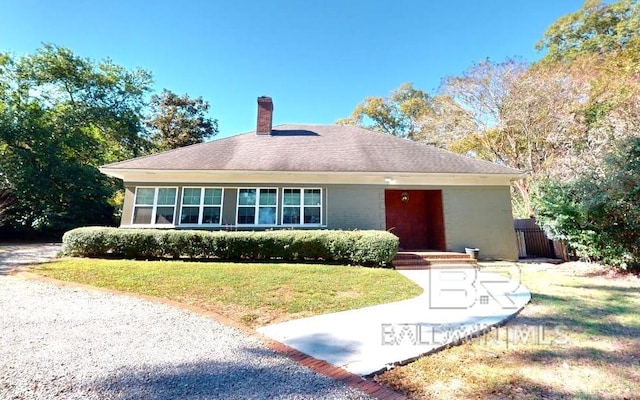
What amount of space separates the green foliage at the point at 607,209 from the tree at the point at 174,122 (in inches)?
1161

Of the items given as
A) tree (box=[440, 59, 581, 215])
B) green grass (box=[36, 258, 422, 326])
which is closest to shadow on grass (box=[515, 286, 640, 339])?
green grass (box=[36, 258, 422, 326])

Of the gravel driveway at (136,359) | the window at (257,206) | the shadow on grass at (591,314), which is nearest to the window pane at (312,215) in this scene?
the window at (257,206)

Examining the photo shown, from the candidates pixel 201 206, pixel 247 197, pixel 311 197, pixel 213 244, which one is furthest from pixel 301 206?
pixel 201 206

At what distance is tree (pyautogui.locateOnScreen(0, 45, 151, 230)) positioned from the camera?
17.5m

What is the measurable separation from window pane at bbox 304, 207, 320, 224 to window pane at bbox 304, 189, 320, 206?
215 millimetres

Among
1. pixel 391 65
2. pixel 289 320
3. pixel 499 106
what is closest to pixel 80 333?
pixel 289 320

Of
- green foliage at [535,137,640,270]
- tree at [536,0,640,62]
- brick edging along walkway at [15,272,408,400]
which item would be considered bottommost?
brick edging along walkway at [15,272,408,400]

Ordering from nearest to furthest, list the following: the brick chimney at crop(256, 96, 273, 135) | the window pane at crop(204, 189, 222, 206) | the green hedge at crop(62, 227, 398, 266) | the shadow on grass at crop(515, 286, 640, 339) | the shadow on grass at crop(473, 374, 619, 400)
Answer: the shadow on grass at crop(473, 374, 619, 400) < the shadow on grass at crop(515, 286, 640, 339) < the green hedge at crop(62, 227, 398, 266) < the window pane at crop(204, 189, 222, 206) < the brick chimney at crop(256, 96, 273, 135)

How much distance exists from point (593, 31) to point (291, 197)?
27.0 metres

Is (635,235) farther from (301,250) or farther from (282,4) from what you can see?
(282,4)

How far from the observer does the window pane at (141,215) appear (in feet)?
38.6

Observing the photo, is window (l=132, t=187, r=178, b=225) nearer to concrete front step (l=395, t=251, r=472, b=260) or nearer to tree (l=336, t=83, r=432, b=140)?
concrete front step (l=395, t=251, r=472, b=260)

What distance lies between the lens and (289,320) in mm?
4738
